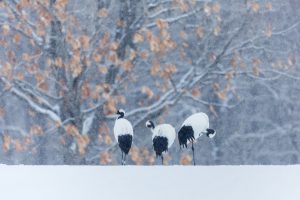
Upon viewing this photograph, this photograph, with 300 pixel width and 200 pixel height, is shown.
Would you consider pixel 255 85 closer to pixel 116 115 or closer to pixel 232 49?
pixel 232 49

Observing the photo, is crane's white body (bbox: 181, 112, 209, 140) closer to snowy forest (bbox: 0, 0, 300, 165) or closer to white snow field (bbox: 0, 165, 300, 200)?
snowy forest (bbox: 0, 0, 300, 165)

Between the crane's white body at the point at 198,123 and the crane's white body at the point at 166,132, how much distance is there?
2.2 inches

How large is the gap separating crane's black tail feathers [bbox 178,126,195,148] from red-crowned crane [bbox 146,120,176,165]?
0.09ft

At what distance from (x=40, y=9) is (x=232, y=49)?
789 mm

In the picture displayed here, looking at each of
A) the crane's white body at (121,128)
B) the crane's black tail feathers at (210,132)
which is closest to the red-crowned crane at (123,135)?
the crane's white body at (121,128)

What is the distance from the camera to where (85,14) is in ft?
7.56

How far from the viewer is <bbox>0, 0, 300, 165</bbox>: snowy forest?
7.39ft

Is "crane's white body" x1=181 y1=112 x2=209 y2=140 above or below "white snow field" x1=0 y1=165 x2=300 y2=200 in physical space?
above

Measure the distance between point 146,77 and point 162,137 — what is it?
24cm

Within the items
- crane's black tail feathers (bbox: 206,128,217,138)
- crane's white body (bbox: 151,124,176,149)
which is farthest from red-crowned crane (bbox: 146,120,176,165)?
crane's black tail feathers (bbox: 206,128,217,138)

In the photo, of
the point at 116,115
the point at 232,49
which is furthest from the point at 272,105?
the point at 116,115

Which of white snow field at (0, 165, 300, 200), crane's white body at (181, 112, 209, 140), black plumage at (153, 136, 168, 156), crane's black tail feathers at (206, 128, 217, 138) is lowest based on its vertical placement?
white snow field at (0, 165, 300, 200)

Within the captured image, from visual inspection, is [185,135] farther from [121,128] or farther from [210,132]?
[121,128]

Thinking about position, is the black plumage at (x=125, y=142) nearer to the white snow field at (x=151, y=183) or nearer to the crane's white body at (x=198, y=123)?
the white snow field at (x=151, y=183)
